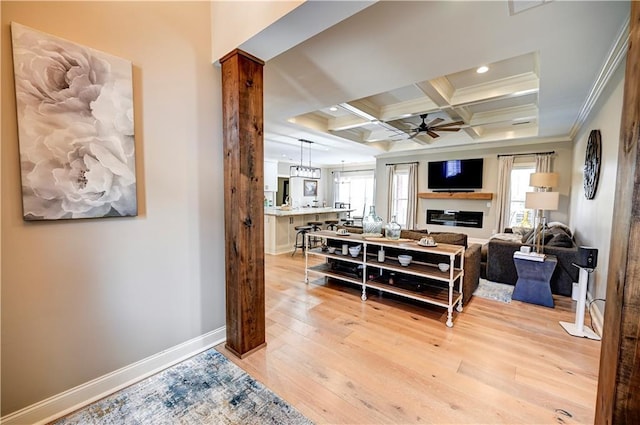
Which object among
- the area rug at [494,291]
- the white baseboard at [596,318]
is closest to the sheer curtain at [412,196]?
the area rug at [494,291]

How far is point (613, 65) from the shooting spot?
248cm

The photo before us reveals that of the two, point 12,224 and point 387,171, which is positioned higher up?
point 387,171

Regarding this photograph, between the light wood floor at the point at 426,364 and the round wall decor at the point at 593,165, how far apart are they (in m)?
1.52

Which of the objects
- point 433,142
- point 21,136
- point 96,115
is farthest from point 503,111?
point 21,136

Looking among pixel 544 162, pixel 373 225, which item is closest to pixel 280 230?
pixel 373 225

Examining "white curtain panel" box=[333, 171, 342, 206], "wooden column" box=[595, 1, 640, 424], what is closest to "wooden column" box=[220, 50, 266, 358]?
"wooden column" box=[595, 1, 640, 424]

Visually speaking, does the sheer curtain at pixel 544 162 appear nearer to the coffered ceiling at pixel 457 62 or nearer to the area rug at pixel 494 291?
the coffered ceiling at pixel 457 62

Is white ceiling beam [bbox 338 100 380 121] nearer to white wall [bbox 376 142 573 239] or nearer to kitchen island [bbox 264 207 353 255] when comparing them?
kitchen island [bbox 264 207 353 255]

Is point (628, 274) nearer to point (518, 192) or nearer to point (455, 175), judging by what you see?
point (518, 192)

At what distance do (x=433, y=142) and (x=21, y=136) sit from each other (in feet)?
23.3

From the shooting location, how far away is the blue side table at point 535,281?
10.7 ft

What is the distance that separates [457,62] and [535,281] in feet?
9.34

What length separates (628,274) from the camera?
2.74ft

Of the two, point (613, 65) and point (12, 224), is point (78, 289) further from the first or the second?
point (613, 65)
